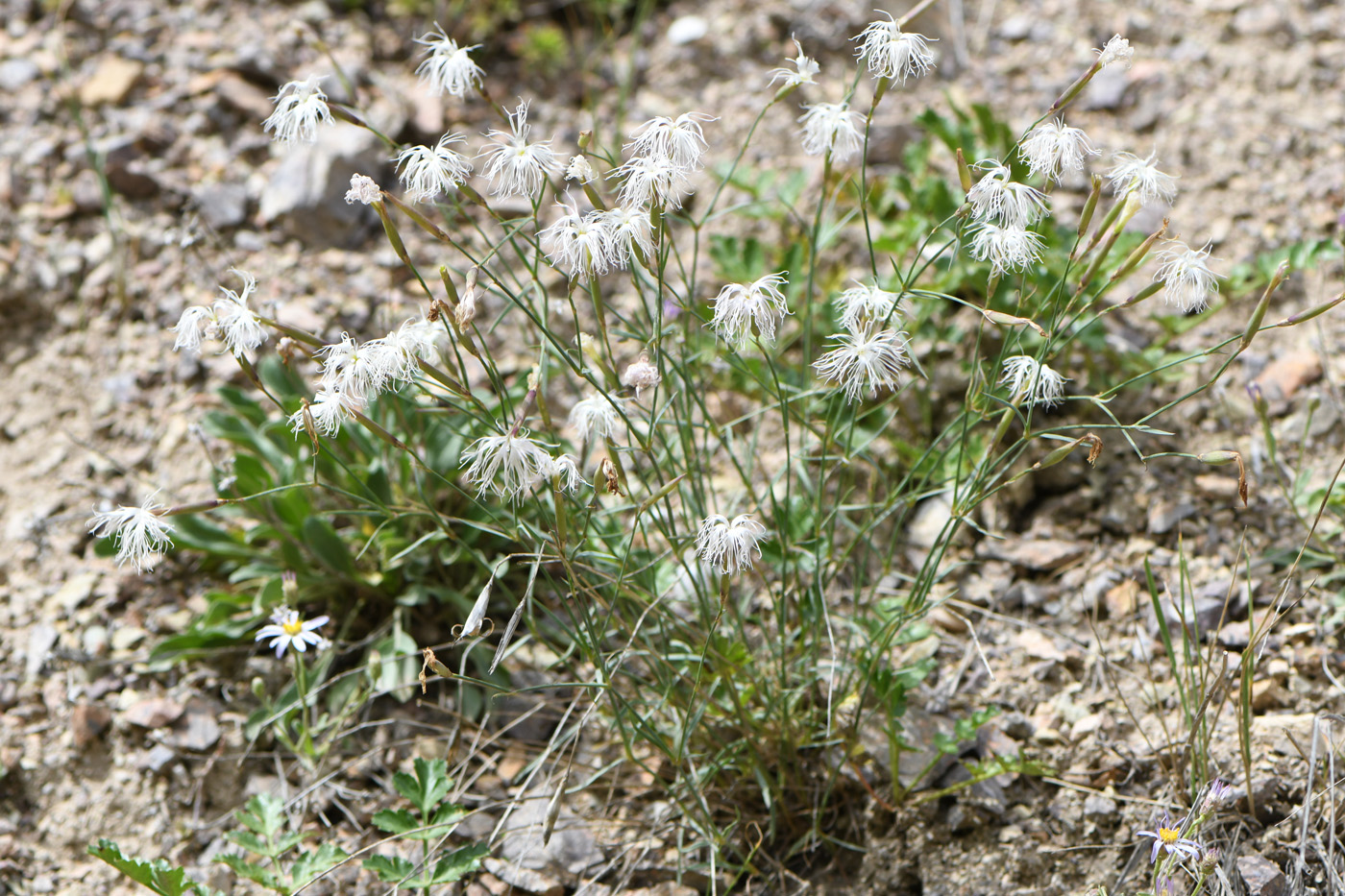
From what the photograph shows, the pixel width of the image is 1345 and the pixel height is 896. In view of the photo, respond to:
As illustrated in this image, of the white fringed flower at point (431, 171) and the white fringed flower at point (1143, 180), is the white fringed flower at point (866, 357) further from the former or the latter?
the white fringed flower at point (431, 171)

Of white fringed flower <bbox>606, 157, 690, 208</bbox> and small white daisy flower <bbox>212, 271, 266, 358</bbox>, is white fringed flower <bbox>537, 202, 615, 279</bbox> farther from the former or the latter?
small white daisy flower <bbox>212, 271, 266, 358</bbox>

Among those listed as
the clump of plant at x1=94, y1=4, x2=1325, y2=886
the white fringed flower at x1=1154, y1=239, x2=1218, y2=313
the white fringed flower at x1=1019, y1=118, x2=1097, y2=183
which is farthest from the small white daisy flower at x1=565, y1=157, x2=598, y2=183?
the white fringed flower at x1=1154, y1=239, x2=1218, y2=313

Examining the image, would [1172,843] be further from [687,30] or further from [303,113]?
[687,30]

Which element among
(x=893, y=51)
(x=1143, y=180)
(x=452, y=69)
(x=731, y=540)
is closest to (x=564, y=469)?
(x=731, y=540)

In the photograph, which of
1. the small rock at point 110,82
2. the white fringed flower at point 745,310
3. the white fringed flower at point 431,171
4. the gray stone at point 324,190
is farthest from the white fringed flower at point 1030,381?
the small rock at point 110,82

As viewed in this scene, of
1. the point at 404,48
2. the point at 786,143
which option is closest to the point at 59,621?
the point at 404,48

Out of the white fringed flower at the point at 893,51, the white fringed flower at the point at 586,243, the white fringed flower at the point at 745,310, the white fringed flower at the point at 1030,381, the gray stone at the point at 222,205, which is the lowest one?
the gray stone at the point at 222,205
